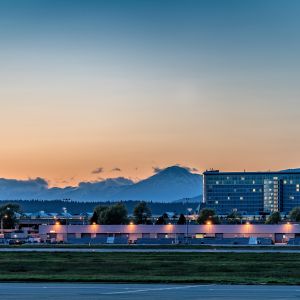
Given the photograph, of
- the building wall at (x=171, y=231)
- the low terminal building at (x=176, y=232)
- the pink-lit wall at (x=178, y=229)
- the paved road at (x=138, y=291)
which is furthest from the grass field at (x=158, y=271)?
the pink-lit wall at (x=178, y=229)

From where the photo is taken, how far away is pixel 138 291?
3894 cm

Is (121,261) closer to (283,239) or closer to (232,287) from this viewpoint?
(232,287)

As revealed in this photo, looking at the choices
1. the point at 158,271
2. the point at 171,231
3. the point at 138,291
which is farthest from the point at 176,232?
the point at 138,291

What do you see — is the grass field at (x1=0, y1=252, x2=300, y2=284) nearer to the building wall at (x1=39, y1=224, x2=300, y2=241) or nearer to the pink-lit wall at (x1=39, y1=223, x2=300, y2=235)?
the building wall at (x1=39, y1=224, x2=300, y2=241)

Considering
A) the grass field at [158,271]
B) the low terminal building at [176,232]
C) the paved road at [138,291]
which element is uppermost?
the low terminal building at [176,232]

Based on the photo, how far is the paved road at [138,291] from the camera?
3625 cm

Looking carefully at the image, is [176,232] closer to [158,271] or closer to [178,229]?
[178,229]

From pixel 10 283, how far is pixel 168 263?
25554 mm

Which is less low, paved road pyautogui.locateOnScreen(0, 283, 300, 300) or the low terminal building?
the low terminal building

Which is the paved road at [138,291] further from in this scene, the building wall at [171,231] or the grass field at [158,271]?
the building wall at [171,231]

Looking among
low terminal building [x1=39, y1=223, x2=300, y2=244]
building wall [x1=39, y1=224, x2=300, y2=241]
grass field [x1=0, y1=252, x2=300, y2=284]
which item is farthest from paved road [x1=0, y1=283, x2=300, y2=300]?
building wall [x1=39, y1=224, x2=300, y2=241]

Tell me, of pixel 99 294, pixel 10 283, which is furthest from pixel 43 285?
pixel 99 294

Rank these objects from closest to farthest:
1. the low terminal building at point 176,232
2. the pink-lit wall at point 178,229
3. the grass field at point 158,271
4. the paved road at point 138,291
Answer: the paved road at point 138,291
the grass field at point 158,271
the low terminal building at point 176,232
the pink-lit wall at point 178,229

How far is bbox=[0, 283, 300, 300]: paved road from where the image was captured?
3625 centimetres
